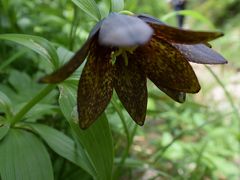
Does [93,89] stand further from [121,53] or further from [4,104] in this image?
[4,104]

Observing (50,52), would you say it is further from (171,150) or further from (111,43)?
(171,150)

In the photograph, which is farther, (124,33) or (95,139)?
(95,139)

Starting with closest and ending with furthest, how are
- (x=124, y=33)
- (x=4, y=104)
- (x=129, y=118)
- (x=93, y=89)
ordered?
(x=124, y=33)
(x=93, y=89)
(x=4, y=104)
(x=129, y=118)

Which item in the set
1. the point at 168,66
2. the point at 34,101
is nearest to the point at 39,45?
the point at 34,101

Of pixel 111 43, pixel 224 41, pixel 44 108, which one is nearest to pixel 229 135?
pixel 44 108

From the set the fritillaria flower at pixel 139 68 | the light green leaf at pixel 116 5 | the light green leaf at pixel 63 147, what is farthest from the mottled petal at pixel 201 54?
the light green leaf at pixel 63 147
